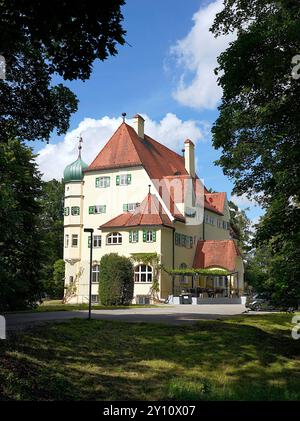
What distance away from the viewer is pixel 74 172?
53.2m

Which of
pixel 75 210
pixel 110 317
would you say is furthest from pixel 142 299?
pixel 110 317

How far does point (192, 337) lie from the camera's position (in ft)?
47.1

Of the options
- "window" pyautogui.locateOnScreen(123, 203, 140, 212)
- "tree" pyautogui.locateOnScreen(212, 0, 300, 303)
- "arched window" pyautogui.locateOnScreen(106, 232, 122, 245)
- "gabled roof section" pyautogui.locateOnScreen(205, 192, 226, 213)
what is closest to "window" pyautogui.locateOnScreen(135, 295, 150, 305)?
"arched window" pyautogui.locateOnScreen(106, 232, 122, 245)

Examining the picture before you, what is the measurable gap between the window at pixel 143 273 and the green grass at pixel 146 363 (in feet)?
91.5

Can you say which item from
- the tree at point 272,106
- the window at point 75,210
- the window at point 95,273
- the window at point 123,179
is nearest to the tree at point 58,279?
the window at point 75,210

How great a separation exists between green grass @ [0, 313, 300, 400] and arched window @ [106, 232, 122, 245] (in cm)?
2969

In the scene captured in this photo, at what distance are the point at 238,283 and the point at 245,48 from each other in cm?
4387

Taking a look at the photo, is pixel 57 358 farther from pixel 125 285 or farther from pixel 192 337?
pixel 125 285

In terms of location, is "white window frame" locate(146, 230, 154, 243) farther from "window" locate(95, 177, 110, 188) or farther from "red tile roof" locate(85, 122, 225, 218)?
"window" locate(95, 177, 110, 188)

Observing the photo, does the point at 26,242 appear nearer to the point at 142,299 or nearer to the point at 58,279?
the point at 142,299

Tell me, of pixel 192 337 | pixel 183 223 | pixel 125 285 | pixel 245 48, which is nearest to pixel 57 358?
pixel 192 337

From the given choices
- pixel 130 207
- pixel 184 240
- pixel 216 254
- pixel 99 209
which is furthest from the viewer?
pixel 216 254

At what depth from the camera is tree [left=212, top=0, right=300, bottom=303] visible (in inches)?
474

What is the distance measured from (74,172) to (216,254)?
1642 centimetres
